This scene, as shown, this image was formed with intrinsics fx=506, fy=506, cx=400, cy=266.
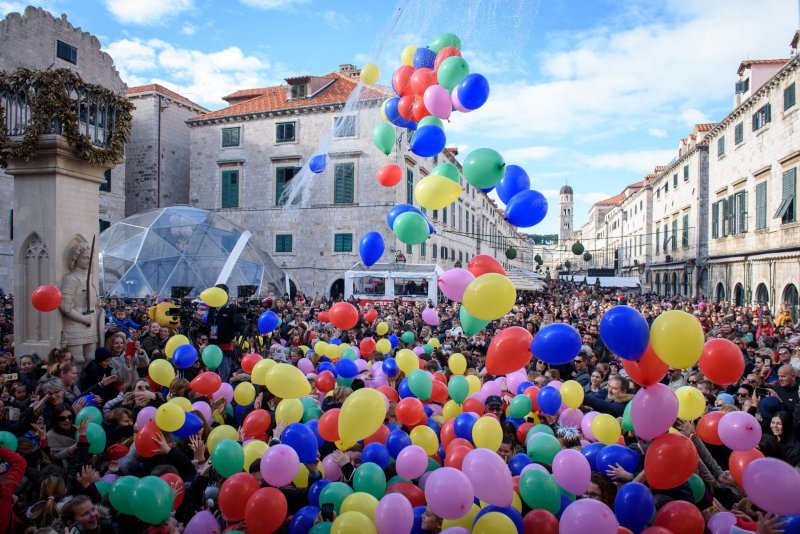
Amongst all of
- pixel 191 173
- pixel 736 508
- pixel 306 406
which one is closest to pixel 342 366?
pixel 306 406

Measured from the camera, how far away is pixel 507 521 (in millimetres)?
2967

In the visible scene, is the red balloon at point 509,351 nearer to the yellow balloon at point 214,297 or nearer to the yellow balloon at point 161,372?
the yellow balloon at point 161,372

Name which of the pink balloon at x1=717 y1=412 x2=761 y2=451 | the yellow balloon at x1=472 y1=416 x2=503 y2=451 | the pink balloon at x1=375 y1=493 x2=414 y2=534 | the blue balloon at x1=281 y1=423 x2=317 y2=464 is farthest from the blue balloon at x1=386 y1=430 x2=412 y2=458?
the pink balloon at x1=717 y1=412 x2=761 y2=451

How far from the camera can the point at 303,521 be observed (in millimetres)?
3314

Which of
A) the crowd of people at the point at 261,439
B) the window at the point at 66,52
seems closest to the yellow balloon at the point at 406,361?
the crowd of people at the point at 261,439

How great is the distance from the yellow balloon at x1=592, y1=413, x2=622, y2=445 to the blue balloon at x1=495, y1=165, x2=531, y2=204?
2.39 meters

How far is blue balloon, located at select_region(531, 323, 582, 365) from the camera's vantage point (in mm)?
4223

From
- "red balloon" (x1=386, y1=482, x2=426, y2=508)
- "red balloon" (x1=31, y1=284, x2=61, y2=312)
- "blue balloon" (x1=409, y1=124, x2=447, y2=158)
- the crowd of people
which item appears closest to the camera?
the crowd of people

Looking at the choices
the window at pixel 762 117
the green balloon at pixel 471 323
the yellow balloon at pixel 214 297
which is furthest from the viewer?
the window at pixel 762 117

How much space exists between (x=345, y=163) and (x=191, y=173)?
880 centimetres

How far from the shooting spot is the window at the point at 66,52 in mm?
21902

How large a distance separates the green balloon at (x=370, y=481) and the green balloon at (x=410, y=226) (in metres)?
2.33

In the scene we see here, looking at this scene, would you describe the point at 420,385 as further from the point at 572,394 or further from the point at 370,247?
the point at 370,247

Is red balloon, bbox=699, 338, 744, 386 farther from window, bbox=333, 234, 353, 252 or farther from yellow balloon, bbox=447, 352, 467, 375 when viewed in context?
window, bbox=333, 234, 353, 252
